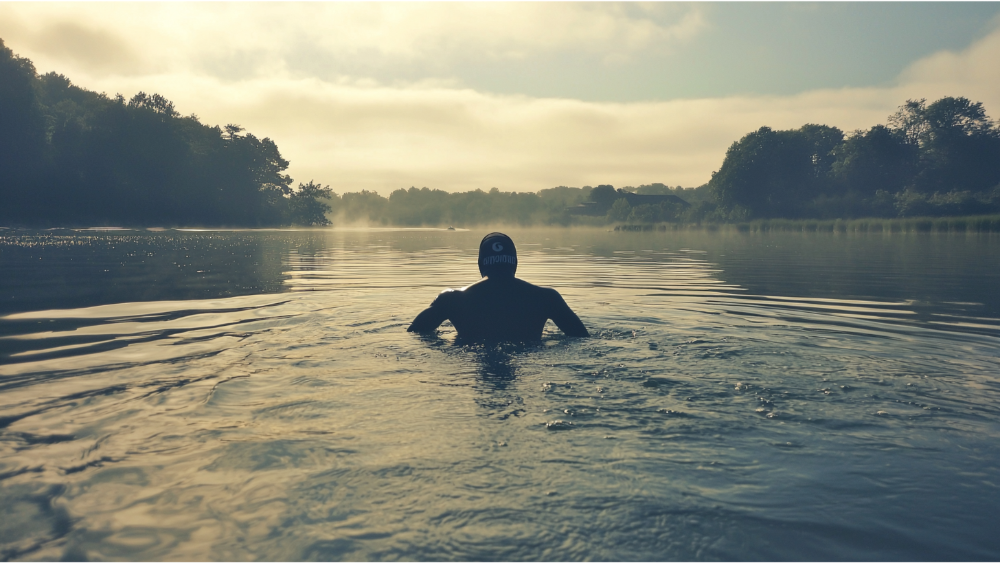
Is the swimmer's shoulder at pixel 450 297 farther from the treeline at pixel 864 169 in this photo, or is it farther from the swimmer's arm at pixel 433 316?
the treeline at pixel 864 169

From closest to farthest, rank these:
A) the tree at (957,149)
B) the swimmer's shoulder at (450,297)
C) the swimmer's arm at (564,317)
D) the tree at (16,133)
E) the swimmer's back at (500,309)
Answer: the swimmer's back at (500,309), the swimmer's shoulder at (450,297), the swimmer's arm at (564,317), the tree at (16,133), the tree at (957,149)

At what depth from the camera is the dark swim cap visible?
23.5 feet

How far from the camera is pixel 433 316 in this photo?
7.87m

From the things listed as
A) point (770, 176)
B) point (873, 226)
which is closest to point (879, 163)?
point (770, 176)

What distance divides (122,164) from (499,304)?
94694 millimetres

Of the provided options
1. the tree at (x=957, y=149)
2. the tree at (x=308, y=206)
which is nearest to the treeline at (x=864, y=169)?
the tree at (x=957, y=149)

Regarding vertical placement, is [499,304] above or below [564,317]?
above

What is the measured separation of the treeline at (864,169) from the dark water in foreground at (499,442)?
85346 millimetres

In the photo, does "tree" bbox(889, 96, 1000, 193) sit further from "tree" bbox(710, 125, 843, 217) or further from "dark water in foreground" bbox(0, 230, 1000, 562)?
"dark water in foreground" bbox(0, 230, 1000, 562)

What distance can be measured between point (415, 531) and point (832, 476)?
252cm

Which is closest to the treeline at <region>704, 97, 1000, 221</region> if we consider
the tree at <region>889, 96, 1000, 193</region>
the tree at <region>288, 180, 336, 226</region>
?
the tree at <region>889, 96, 1000, 193</region>

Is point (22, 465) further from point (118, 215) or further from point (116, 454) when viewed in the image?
point (118, 215)

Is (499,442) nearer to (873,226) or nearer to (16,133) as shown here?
(873,226)

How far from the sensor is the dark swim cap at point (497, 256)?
7.17 meters
